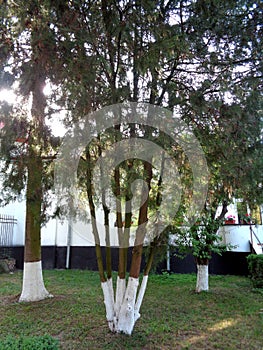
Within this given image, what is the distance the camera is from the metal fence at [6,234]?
398 inches

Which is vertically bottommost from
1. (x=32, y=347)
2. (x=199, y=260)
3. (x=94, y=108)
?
(x=32, y=347)

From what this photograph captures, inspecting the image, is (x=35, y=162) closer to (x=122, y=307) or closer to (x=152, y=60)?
(x=152, y=60)

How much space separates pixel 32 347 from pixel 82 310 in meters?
2.33

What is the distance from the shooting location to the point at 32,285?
18.2ft

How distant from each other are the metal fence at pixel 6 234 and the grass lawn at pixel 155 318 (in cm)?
307

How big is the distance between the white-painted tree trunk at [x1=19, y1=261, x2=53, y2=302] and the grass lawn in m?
0.19

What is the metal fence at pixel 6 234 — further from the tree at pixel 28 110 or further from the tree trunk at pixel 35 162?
the tree at pixel 28 110

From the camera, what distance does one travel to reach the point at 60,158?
157 inches

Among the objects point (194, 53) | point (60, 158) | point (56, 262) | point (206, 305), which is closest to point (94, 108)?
point (60, 158)

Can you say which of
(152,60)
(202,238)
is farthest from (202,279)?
(152,60)

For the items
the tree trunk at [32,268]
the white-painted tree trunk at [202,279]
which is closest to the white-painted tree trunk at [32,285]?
the tree trunk at [32,268]

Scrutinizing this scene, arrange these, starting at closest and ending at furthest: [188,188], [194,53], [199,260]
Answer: [194,53] < [188,188] < [199,260]

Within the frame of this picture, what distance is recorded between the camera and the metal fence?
10.1m

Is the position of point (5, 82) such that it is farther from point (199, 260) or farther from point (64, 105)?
point (199, 260)
